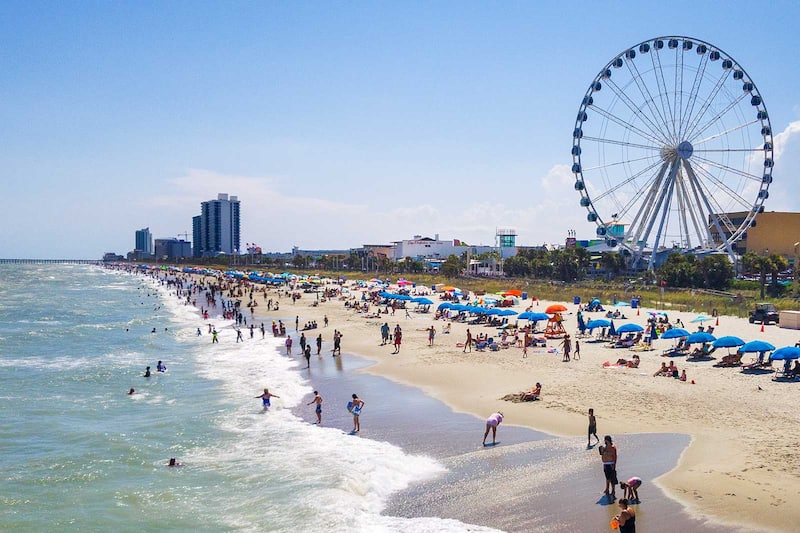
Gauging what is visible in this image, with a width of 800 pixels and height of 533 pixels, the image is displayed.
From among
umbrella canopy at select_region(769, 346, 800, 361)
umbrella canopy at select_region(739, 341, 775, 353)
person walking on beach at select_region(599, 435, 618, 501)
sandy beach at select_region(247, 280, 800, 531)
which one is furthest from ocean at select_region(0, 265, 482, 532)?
umbrella canopy at select_region(739, 341, 775, 353)

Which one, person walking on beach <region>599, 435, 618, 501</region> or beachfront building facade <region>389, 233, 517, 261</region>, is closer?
person walking on beach <region>599, 435, 618, 501</region>

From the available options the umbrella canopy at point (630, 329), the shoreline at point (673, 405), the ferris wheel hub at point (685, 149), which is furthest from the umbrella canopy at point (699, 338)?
the ferris wheel hub at point (685, 149)

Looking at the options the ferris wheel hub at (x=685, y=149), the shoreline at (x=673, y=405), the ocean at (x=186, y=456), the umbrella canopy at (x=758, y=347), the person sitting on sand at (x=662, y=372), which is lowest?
the ocean at (x=186, y=456)

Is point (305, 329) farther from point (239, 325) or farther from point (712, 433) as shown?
point (712, 433)

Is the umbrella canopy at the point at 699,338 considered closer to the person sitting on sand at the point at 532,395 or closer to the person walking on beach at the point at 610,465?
the person sitting on sand at the point at 532,395

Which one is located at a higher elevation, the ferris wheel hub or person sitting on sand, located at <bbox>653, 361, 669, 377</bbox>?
the ferris wheel hub

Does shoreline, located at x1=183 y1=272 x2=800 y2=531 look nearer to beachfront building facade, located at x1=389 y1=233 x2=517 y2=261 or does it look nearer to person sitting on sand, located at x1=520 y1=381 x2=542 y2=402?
person sitting on sand, located at x1=520 y1=381 x2=542 y2=402

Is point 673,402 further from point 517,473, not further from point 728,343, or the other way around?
point 517,473
